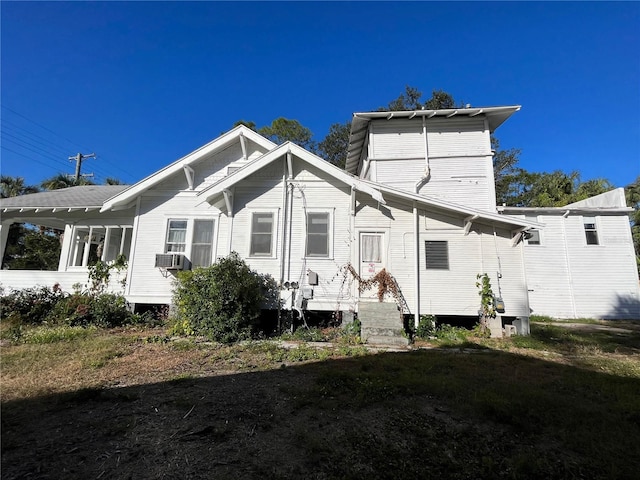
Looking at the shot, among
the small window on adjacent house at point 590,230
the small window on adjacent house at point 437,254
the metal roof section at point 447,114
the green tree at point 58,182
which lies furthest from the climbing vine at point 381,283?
the green tree at point 58,182

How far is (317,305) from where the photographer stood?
9.95 metres

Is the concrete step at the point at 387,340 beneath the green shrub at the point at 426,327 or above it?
beneath

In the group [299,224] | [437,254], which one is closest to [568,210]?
[437,254]

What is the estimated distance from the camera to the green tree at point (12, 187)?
A: 21.7 meters

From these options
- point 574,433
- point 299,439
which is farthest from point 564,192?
point 299,439

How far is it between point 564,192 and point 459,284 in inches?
723

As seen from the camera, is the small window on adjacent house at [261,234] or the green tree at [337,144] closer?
the small window on adjacent house at [261,234]

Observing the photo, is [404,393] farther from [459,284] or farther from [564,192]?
[564,192]

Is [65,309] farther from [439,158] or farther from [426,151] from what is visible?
[439,158]

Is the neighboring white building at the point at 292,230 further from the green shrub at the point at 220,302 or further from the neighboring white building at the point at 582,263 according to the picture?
the neighboring white building at the point at 582,263

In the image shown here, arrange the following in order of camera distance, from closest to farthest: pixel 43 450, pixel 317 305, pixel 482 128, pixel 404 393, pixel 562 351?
pixel 43 450
pixel 404 393
pixel 562 351
pixel 317 305
pixel 482 128

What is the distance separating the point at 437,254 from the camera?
1020 cm

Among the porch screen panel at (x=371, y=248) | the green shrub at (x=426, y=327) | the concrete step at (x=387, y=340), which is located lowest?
the concrete step at (x=387, y=340)

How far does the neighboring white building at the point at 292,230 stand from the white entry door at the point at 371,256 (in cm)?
3
